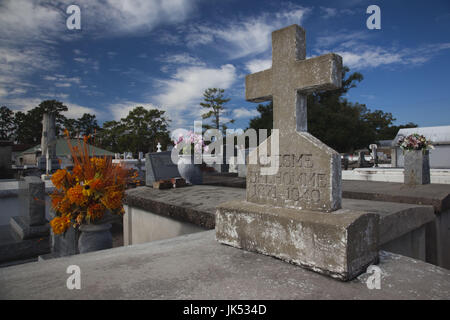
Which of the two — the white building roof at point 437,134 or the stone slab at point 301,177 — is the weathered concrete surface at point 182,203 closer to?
the stone slab at point 301,177

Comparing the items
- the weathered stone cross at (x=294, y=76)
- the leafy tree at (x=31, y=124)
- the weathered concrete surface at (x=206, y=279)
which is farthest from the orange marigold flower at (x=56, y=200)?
A: the leafy tree at (x=31, y=124)

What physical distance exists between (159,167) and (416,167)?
584cm

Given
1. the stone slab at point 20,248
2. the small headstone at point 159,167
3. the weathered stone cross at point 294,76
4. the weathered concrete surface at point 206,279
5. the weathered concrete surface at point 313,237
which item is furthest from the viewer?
the small headstone at point 159,167

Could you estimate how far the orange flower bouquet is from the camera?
7.66 feet

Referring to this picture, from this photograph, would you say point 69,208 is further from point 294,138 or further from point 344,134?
point 344,134

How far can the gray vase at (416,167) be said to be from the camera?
5910 mm

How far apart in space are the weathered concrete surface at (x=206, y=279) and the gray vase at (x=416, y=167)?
16.6 ft

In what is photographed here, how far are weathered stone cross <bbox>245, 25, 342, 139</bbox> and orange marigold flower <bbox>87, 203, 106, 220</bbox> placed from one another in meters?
1.72

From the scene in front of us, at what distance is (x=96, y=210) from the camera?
2.38 metres

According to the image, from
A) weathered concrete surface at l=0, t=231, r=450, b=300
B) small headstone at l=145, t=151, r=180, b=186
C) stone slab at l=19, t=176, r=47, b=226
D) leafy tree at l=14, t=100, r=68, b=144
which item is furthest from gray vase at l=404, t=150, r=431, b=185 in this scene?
leafy tree at l=14, t=100, r=68, b=144

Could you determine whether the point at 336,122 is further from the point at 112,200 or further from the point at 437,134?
the point at 112,200

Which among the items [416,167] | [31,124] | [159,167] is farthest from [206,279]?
[31,124]

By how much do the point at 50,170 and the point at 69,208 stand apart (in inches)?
390
